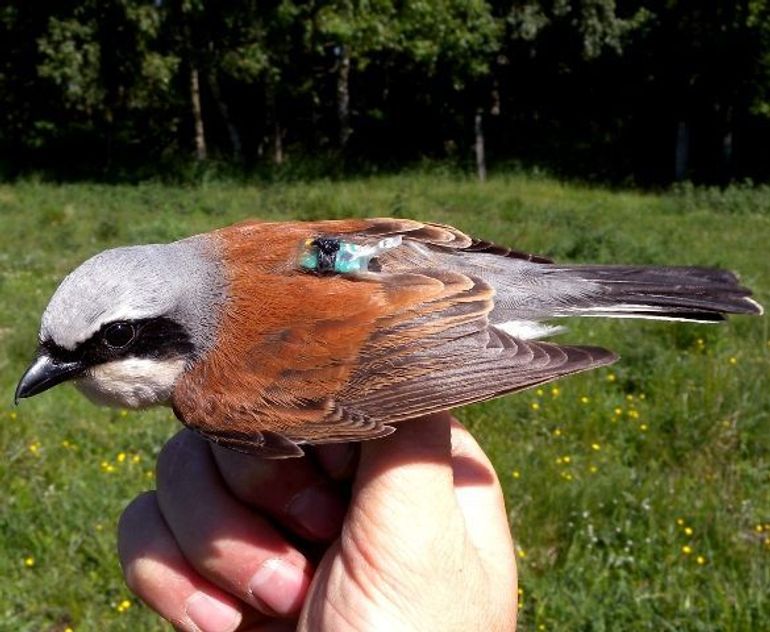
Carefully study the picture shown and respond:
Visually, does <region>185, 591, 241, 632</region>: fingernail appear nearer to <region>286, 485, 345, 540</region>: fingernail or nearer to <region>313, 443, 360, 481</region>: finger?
<region>286, 485, 345, 540</region>: fingernail

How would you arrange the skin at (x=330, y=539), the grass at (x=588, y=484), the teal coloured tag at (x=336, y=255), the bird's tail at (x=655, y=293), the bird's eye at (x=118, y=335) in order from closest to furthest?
the skin at (x=330, y=539) < the bird's eye at (x=118, y=335) < the teal coloured tag at (x=336, y=255) < the bird's tail at (x=655, y=293) < the grass at (x=588, y=484)

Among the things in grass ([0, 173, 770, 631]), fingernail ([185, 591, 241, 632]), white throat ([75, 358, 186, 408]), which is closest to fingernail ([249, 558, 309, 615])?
fingernail ([185, 591, 241, 632])

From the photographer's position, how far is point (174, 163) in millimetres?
22125

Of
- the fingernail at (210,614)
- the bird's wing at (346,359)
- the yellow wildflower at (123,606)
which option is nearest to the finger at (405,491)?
the bird's wing at (346,359)

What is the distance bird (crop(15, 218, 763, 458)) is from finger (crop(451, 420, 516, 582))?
0.68 ft

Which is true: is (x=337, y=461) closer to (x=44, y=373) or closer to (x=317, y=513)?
(x=317, y=513)

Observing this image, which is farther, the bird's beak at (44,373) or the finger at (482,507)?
the bird's beak at (44,373)

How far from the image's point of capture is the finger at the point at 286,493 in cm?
218

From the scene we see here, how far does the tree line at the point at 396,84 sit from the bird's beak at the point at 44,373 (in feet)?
66.2

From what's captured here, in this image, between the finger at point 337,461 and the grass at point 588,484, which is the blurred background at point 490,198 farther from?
the finger at point 337,461

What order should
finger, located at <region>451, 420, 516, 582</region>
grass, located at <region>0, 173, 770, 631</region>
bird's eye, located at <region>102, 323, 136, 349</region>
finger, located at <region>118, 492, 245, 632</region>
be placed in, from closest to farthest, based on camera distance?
1. finger, located at <region>451, 420, 516, 582</region>
2. finger, located at <region>118, 492, 245, 632</region>
3. bird's eye, located at <region>102, 323, 136, 349</region>
4. grass, located at <region>0, 173, 770, 631</region>

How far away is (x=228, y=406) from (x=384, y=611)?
28.4 inches

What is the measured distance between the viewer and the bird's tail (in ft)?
8.64

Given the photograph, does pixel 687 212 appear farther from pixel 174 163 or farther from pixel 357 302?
pixel 357 302
